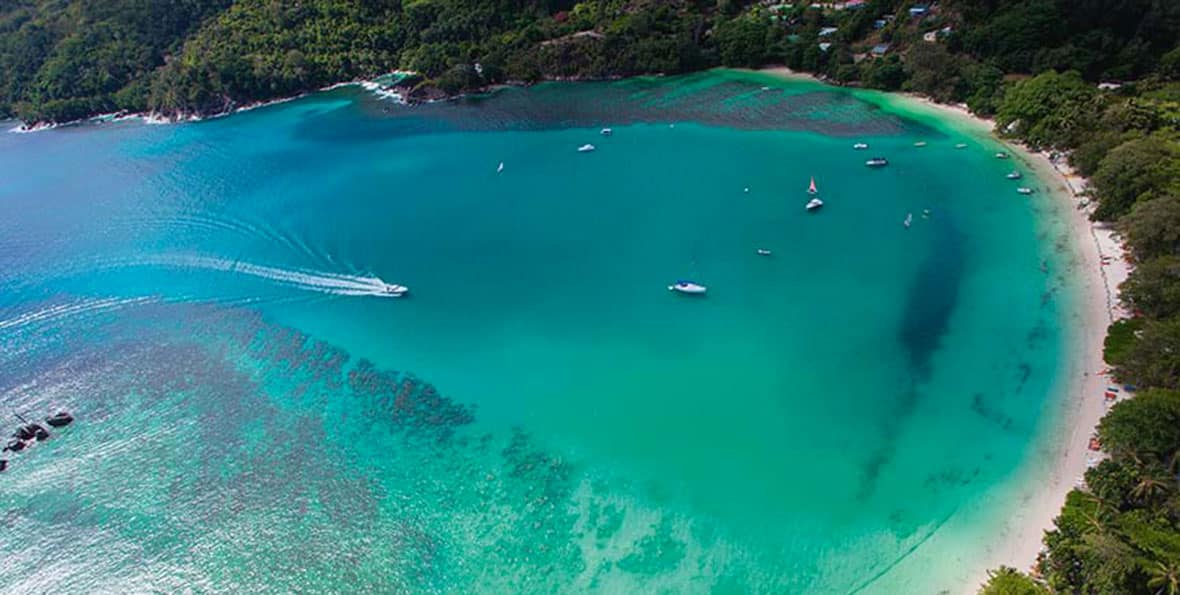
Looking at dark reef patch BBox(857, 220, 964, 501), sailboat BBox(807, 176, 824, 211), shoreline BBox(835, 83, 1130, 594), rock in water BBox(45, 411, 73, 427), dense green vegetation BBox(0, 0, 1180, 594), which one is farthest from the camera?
sailboat BBox(807, 176, 824, 211)

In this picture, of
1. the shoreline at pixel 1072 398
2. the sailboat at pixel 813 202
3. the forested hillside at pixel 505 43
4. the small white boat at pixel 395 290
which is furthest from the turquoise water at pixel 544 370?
the forested hillside at pixel 505 43

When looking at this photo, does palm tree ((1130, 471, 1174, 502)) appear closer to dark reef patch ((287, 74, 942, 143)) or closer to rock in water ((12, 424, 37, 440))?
dark reef patch ((287, 74, 942, 143))

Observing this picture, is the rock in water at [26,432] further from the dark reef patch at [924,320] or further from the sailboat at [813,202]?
the sailboat at [813,202]

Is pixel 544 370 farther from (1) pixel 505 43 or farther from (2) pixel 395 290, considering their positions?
(1) pixel 505 43

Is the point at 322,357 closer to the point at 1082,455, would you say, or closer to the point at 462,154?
the point at 462,154

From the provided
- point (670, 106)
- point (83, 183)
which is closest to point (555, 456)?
point (670, 106)

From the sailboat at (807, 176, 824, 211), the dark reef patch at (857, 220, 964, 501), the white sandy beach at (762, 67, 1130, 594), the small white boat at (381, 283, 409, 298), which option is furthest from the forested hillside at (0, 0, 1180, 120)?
the small white boat at (381, 283, 409, 298)
